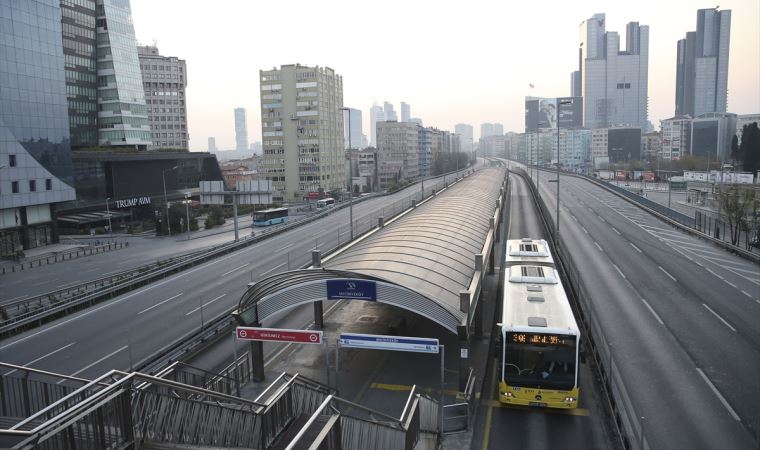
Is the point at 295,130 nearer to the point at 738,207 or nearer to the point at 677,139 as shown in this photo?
the point at 738,207

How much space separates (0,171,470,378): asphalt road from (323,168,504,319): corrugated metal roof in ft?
17.0

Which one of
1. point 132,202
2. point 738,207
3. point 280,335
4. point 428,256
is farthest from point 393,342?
point 132,202

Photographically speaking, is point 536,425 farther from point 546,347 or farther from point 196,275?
point 196,275

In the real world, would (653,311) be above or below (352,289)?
below

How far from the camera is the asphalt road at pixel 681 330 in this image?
45.3 ft

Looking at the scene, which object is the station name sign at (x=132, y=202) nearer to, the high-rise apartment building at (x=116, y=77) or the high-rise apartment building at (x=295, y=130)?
the high-rise apartment building at (x=116, y=77)

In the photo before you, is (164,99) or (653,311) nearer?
(653,311)

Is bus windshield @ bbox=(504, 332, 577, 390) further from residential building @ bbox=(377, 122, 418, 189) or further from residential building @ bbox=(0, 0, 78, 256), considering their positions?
residential building @ bbox=(377, 122, 418, 189)

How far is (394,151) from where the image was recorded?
148750 mm

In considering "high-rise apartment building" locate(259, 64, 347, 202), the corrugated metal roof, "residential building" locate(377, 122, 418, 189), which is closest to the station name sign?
"high-rise apartment building" locate(259, 64, 347, 202)

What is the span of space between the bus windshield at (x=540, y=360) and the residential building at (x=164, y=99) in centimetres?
14237

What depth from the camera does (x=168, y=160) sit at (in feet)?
259

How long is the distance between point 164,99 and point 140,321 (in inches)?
5365

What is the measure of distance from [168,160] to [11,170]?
108 ft
